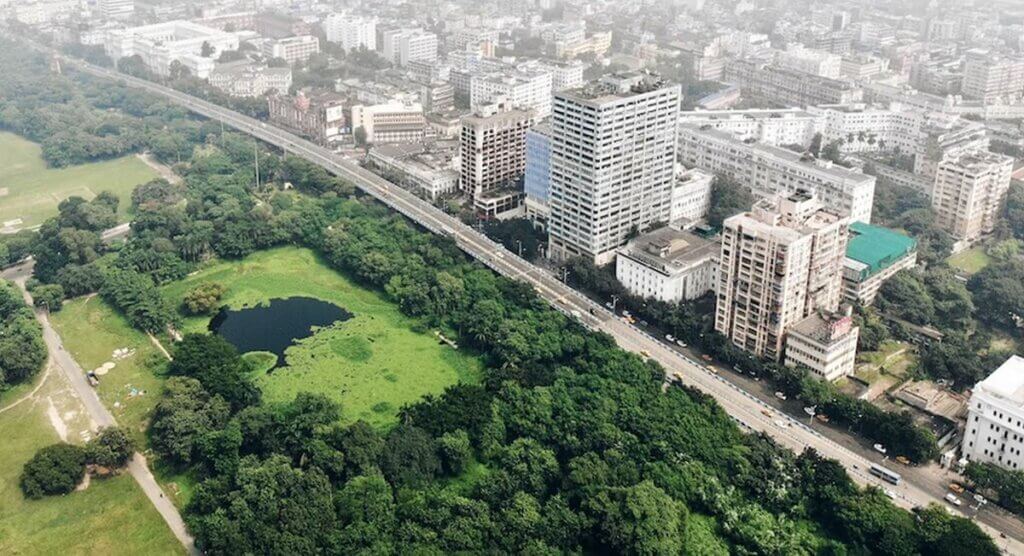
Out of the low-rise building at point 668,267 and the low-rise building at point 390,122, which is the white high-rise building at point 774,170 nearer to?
the low-rise building at point 668,267

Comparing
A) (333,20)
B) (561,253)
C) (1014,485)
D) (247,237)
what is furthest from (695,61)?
(1014,485)

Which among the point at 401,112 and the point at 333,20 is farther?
the point at 333,20

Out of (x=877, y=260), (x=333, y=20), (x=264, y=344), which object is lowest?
(x=264, y=344)

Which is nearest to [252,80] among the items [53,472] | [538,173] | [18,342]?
[538,173]

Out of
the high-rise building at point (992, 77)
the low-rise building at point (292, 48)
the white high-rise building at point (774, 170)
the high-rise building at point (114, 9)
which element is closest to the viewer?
the white high-rise building at point (774, 170)

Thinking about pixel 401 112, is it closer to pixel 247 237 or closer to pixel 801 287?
pixel 247 237

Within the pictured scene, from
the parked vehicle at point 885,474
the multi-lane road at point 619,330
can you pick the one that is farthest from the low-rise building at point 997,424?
the parked vehicle at point 885,474

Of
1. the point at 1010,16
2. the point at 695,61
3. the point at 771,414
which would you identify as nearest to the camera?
the point at 771,414
